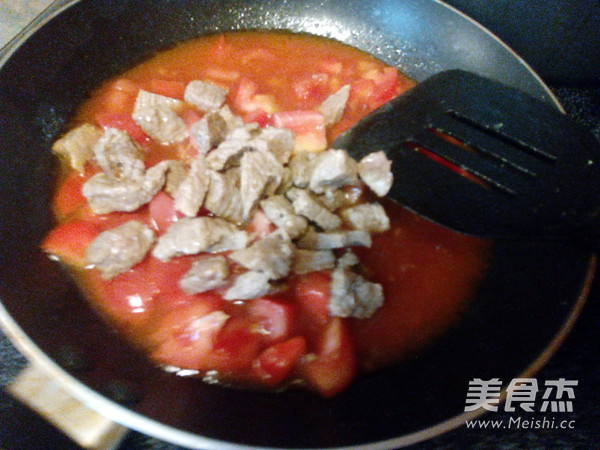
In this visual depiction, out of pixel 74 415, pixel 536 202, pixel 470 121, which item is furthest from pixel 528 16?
pixel 74 415

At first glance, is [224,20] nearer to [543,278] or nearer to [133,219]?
[133,219]

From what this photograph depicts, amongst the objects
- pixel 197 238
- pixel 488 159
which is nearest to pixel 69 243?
pixel 197 238

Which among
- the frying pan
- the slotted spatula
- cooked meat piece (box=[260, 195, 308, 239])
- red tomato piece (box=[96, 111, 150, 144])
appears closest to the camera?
the frying pan

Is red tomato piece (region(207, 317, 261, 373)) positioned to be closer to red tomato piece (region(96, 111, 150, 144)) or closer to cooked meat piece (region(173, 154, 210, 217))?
cooked meat piece (region(173, 154, 210, 217))

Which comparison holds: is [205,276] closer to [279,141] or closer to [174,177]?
[174,177]

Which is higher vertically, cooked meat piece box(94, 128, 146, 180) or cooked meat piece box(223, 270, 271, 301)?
cooked meat piece box(94, 128, 146, 180)

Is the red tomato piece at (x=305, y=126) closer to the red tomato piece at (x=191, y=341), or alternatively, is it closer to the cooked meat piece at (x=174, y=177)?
the cooked meat piece at (x=174, y=177)

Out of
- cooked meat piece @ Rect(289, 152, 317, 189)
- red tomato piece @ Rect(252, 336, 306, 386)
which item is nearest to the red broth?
red tomato piece @ Rect(252, 336, 306, 386)

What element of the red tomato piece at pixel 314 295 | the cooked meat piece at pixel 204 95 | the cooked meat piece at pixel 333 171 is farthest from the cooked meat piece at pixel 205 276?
the cooked meat piece at pixel 204 95
